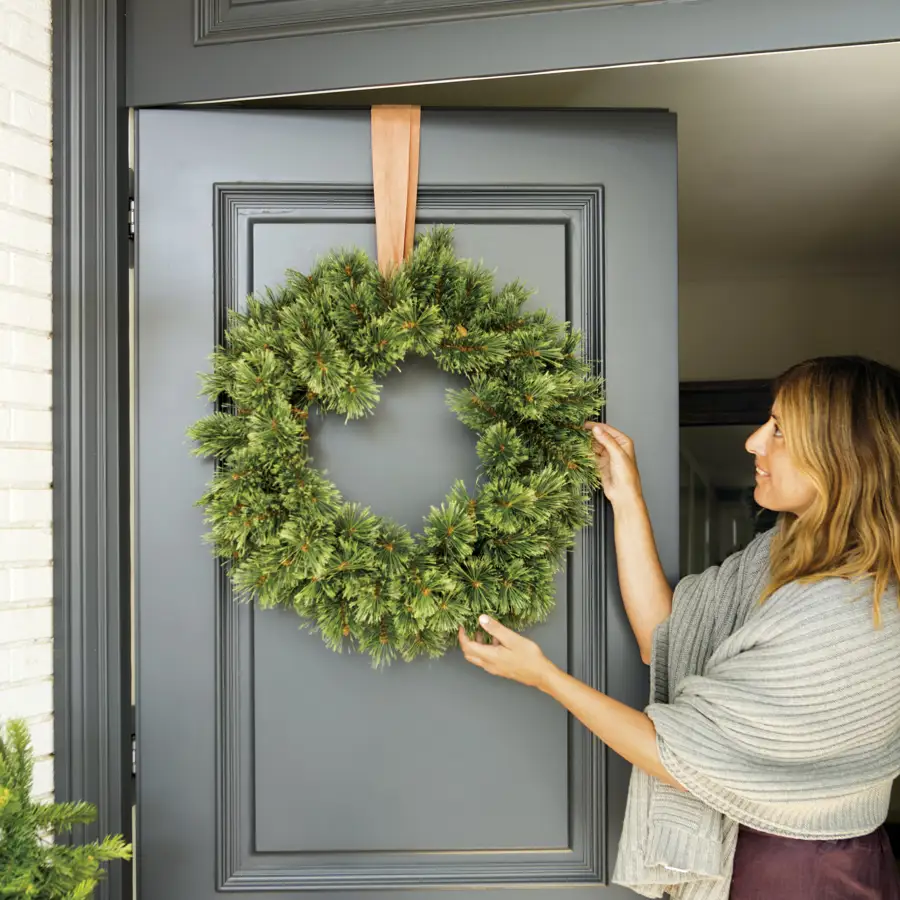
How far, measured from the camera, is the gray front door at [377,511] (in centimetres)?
157

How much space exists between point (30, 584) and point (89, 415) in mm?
298

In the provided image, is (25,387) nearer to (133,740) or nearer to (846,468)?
(133,740)

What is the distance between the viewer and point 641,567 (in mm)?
1541

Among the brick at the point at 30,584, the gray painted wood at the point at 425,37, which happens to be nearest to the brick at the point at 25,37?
the gray painted wood at the point at 425,37

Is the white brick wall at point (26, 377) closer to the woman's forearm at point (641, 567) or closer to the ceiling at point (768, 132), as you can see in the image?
the ceiling at point (768, 132)

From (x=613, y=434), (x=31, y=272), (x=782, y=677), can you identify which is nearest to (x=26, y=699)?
(x=31, y=272)

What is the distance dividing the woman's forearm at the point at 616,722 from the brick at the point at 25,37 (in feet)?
4.36

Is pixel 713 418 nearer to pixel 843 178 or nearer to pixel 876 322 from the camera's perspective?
pixel 876 322

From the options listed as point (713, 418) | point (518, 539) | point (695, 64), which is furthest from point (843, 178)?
point (518, 539)

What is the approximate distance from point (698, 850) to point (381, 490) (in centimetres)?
76

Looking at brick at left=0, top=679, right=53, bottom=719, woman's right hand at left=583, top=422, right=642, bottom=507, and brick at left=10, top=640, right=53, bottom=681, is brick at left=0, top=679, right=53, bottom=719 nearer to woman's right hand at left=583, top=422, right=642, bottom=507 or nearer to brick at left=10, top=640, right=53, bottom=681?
brick at left=10, top=640, right=53, bottom=681

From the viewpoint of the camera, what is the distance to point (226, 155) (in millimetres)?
1590

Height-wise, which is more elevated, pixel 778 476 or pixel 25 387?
pixel 25 387

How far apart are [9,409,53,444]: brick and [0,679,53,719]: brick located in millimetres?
347
